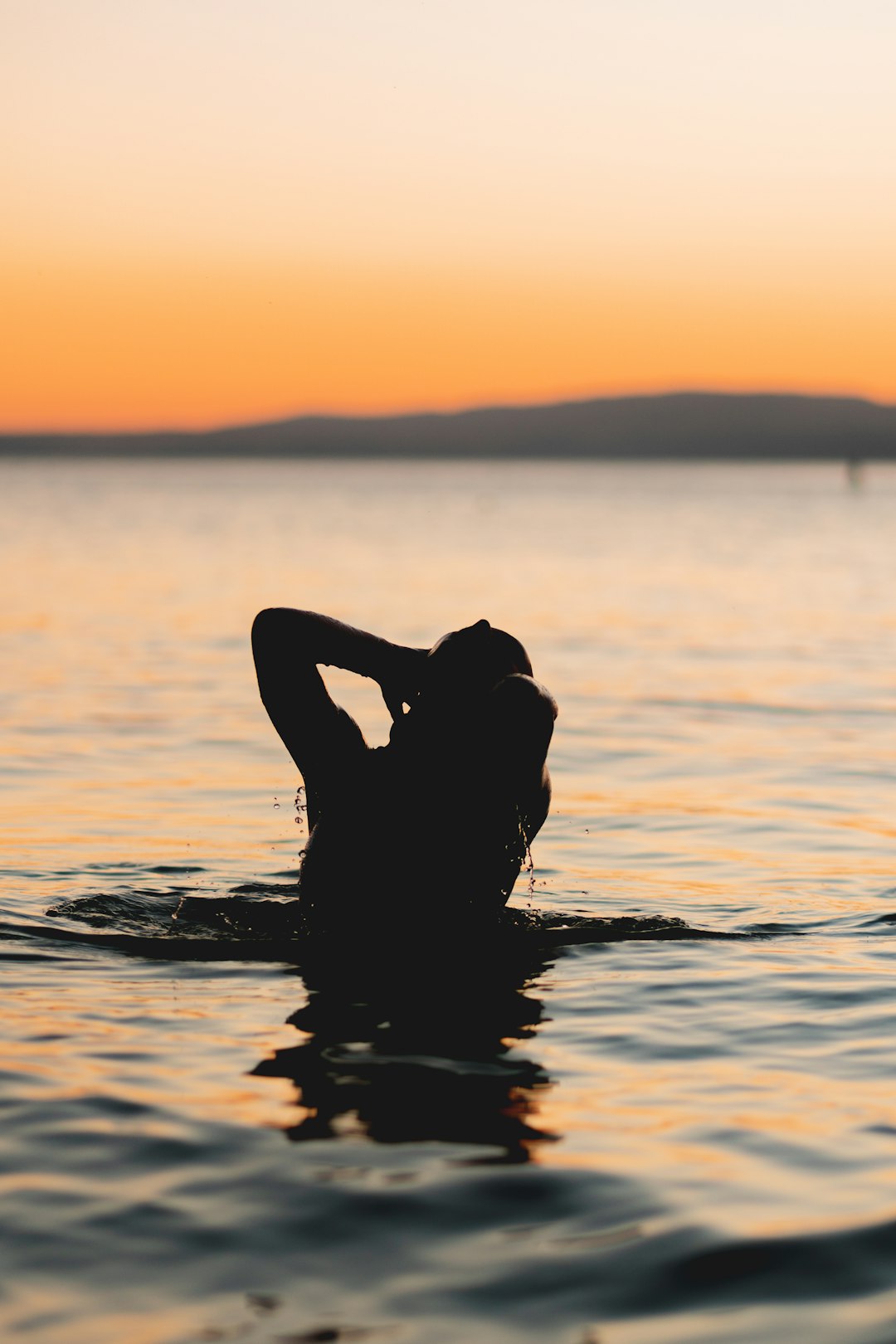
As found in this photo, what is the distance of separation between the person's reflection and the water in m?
0.02

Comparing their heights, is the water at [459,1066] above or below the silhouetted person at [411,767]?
below

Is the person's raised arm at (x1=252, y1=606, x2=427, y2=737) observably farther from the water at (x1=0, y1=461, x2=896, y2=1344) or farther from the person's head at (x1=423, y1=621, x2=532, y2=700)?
the water at (x1=0, y1=461, x2=896, y2=1344)

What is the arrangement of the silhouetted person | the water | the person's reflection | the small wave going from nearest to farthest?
the water → the person's reflection → the silhouetted person → the small wave

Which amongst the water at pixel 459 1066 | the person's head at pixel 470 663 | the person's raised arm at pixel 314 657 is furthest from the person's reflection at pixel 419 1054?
the person's head at pixel 470 663

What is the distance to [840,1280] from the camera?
5711mm

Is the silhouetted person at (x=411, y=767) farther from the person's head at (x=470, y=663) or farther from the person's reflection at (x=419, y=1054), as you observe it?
the person's reflection at (x=419, y=1054)

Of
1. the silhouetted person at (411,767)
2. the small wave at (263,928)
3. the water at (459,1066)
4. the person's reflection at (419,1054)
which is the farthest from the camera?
the small wave at (263,928)

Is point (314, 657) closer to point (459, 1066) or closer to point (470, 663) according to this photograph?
point (470, 663)

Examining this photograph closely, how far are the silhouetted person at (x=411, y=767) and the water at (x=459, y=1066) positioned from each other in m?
0.34

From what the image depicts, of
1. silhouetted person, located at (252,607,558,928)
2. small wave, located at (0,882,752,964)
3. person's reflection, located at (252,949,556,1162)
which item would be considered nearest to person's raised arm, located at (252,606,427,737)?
silhouetted person, located at (252,607,558,928)

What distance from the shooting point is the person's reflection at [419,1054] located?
7.07 m

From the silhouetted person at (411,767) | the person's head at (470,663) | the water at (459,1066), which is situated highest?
the person's head at (470,663)

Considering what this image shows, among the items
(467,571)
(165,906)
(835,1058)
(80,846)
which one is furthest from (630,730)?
(467,571)

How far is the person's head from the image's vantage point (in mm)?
9273
